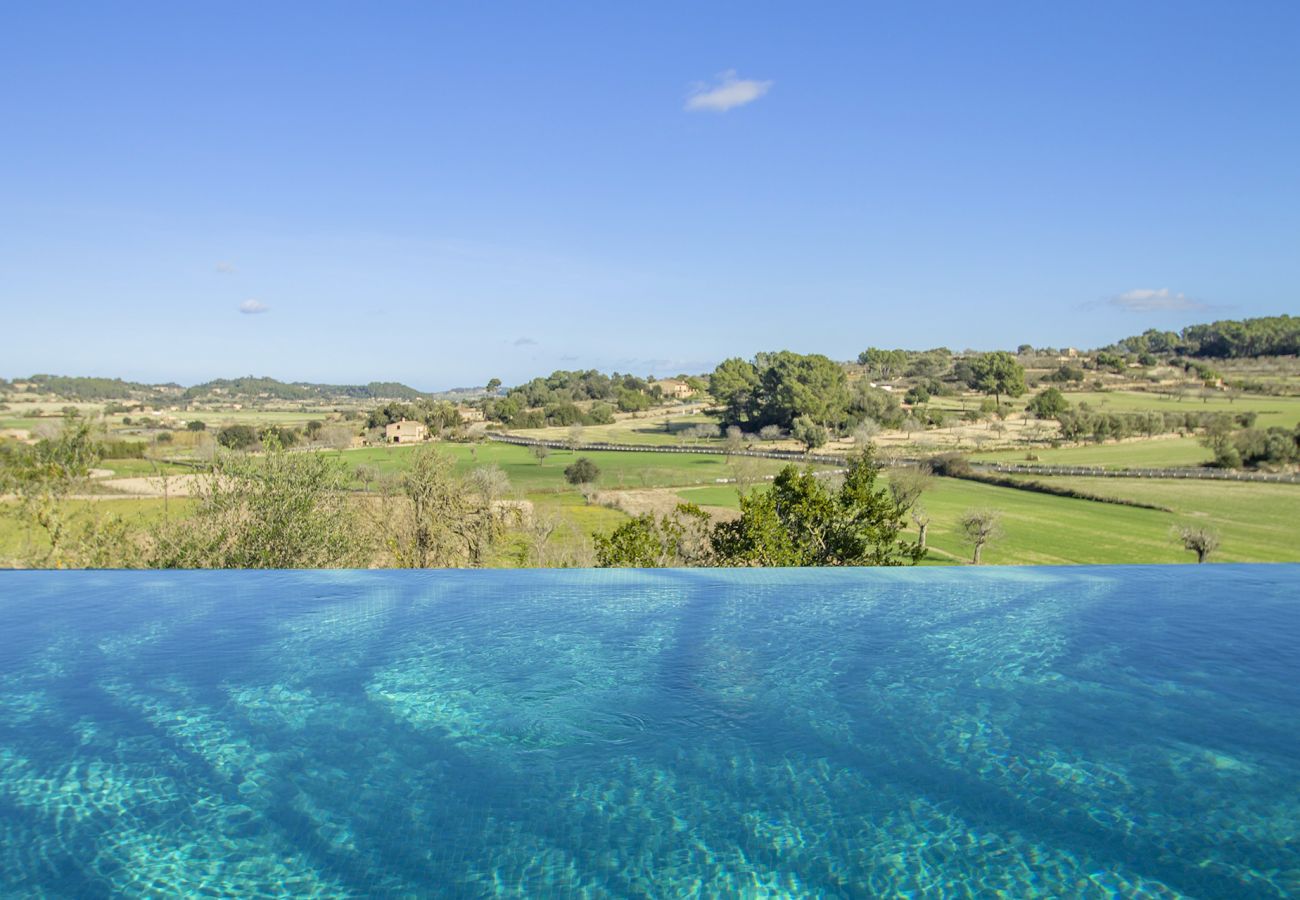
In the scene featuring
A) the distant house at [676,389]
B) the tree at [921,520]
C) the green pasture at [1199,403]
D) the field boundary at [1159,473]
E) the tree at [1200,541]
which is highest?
the distant house at [676,389]

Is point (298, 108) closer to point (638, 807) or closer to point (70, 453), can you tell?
point (70, 453)

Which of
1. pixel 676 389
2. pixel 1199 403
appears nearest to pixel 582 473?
pixel 1199 403

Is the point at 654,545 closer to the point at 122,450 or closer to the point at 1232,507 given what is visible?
the point at 122,450

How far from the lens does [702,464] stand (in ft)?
117

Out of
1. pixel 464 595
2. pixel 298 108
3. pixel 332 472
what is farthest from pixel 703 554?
pixel 298 108

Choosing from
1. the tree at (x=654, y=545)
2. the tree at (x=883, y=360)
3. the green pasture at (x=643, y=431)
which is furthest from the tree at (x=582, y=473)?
the tree at (x=883, y=360)

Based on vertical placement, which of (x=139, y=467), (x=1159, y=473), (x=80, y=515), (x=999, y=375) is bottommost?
(x=1159, y=473)

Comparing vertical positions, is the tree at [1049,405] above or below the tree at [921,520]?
above

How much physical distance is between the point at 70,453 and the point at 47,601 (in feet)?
22.9

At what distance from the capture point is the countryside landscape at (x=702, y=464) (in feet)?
36.8

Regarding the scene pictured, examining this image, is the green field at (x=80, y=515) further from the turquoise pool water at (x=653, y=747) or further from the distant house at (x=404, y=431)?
the distant house at (x=404, y=431)

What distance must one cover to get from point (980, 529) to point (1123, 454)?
16.6 meters

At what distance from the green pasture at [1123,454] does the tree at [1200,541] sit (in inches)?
409

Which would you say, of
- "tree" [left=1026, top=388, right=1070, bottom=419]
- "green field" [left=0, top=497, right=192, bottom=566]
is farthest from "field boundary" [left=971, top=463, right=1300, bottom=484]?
"green field" [left=0, top=497, right=192, bottom=566]
